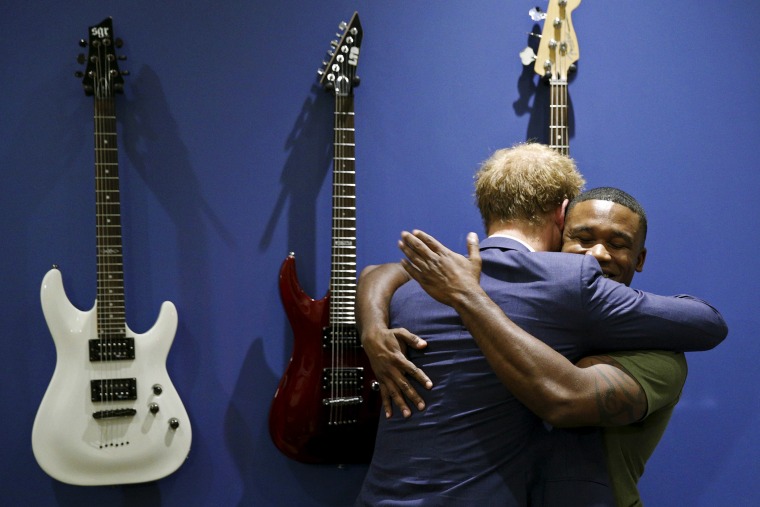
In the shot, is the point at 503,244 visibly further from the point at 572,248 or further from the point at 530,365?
the point at 530,365

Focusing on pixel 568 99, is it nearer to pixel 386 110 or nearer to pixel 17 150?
pixel 386 110

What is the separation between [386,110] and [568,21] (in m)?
0.61

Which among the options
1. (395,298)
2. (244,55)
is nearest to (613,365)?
(395,298)

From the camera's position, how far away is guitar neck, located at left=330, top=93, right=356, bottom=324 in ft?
6.84

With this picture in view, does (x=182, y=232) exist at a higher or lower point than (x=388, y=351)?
higher

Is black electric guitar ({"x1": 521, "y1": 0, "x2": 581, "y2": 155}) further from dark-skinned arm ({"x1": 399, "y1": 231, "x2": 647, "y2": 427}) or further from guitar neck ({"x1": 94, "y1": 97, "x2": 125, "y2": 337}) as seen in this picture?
guitar neck ({"x1": 94, "y1": 97, "x2": 125, "y2": 337})

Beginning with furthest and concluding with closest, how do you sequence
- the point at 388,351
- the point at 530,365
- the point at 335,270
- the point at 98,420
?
1. the point at 335,270
2. the point at 98,420
3. the point at 388,351
4. the point at 530,365

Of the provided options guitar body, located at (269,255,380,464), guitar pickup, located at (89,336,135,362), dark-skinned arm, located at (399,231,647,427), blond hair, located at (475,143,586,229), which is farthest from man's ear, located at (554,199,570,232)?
guitar pickup, located at (89,336,135,362)

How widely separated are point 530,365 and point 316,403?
0.88 meters

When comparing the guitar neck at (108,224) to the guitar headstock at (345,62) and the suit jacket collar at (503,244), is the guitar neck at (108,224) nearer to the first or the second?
the guitar headstock at (345,62)

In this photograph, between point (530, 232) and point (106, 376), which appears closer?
point (530, 232)

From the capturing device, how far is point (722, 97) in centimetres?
235

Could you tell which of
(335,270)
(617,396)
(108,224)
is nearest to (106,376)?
(108,224)

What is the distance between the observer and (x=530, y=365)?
4.43ft
